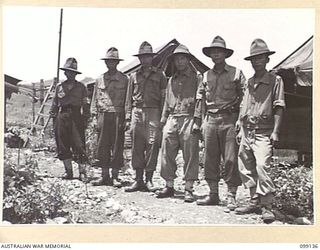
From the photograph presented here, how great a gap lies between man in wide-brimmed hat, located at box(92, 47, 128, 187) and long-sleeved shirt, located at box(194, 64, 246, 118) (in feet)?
1.35

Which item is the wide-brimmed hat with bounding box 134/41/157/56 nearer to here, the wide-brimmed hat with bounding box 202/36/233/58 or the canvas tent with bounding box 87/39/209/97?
the canvas tent with bounding box 87/39/209/97

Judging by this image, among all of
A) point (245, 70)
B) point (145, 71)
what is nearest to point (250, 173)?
point (245, 70)

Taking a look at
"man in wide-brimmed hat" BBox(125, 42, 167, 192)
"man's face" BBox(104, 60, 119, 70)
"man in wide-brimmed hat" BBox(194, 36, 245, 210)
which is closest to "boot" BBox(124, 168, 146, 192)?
"man in wide-brimmed hat" BBox(125, 42, 167, 192)

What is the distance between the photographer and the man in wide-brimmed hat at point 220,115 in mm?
2834

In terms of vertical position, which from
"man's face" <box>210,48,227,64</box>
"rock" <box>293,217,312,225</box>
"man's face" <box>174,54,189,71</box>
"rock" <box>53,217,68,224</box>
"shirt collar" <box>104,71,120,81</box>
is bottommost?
"rock" <box>53,217,68,224</box>

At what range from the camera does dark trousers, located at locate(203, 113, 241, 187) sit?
2836 millimetres

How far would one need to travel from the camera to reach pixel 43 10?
285cm

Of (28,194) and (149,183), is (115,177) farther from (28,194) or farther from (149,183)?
(28,194)

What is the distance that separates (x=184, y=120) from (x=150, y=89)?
24 centimetres

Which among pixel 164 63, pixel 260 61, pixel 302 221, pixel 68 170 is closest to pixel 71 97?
pixel 68 170

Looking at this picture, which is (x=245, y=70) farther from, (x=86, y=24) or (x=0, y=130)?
(x=0, y=130)

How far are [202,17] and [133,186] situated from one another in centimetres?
94

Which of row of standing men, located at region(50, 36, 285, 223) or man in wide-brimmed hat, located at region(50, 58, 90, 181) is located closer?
row of standing men, located at region(50, 36, 285, 223)

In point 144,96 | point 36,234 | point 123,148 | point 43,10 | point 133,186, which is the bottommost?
point 36,234
